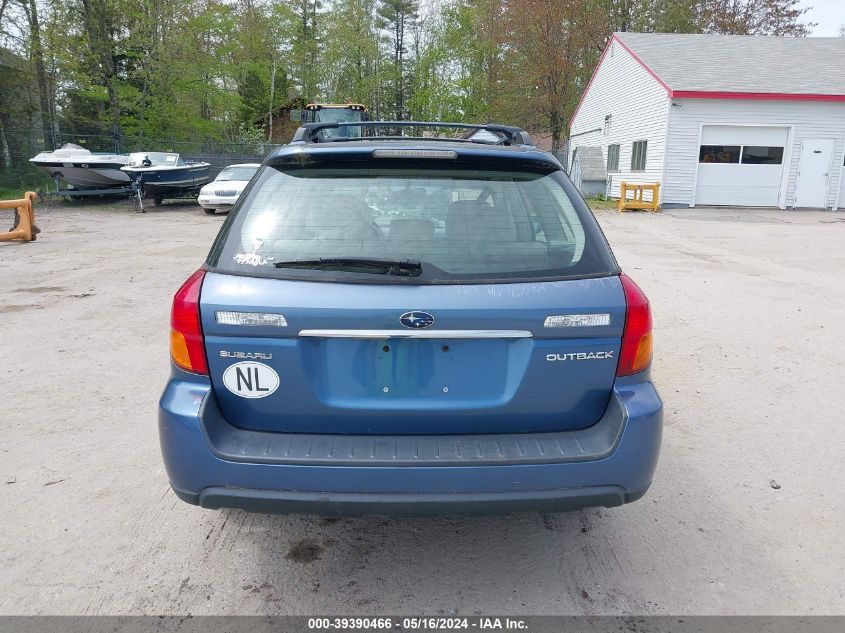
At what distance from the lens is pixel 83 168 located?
20.6 meters

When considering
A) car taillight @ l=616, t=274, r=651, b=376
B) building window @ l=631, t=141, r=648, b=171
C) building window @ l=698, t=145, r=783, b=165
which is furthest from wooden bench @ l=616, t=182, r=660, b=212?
car taillight @ l=616, t=274, r=651, b=376

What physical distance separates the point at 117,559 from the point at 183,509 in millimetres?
450

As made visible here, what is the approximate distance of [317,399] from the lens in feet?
7.63

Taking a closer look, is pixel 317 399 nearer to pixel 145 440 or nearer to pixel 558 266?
pixel 558 266

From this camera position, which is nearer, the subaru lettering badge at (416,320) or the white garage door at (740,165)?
the subaru lettering badge at (416,320)

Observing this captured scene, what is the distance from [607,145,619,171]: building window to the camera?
26875 millimetres

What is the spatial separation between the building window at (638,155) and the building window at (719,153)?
7.23 ft

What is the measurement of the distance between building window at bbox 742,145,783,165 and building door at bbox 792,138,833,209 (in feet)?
2.32

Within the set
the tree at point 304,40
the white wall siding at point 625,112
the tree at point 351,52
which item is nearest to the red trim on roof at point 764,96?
the white wall siding at point 625,112

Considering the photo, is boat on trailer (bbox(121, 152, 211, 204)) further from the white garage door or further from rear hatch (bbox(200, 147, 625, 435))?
rear hatch (bbox(200, 147, 625, 435))

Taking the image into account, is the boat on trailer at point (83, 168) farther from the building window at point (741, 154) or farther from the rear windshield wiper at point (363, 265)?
the rear windshield wiper at point (363, 265)

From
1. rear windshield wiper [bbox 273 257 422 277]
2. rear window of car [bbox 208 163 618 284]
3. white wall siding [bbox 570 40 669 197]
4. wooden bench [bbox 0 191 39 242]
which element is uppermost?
white wall siding [bbox 570 40 669 197]

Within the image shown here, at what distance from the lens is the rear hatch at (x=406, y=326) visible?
2273mm

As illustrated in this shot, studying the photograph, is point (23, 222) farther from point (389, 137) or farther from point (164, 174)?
point (389, 137)
